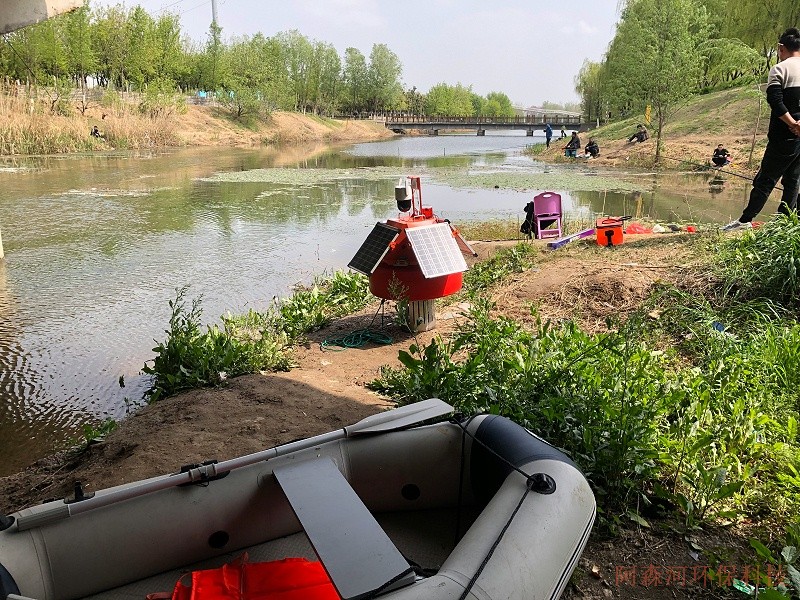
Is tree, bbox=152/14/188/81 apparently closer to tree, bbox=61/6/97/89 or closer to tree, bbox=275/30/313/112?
tree, bbox=61/6/97/89

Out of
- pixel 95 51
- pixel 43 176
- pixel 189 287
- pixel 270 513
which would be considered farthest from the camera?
pixel 95 51

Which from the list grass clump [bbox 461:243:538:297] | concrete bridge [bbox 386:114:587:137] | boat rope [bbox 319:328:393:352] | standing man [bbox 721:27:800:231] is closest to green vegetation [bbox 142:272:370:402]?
A: boat rope [bbox 319:328:393:352]

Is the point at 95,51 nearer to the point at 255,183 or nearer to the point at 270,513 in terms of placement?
the point at 255,183

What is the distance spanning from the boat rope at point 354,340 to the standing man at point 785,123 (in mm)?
3796

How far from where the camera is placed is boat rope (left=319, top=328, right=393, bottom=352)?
5352mm

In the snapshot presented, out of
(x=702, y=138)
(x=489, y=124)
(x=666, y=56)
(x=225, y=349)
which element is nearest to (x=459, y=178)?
(x=666, y=56)

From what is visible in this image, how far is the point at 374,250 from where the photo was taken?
5043 millimetres

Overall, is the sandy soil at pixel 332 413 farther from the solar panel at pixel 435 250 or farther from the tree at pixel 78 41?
the tree at pixel 78 41

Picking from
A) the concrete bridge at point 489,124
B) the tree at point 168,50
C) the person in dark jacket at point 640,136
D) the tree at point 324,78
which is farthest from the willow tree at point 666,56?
the tree at point 324,78

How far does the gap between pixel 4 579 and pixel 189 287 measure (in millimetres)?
6076

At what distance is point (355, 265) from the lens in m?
5.10

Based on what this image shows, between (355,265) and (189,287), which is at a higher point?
(355,265)

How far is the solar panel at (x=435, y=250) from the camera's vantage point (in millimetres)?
4883

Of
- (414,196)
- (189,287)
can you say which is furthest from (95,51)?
(414,196)
